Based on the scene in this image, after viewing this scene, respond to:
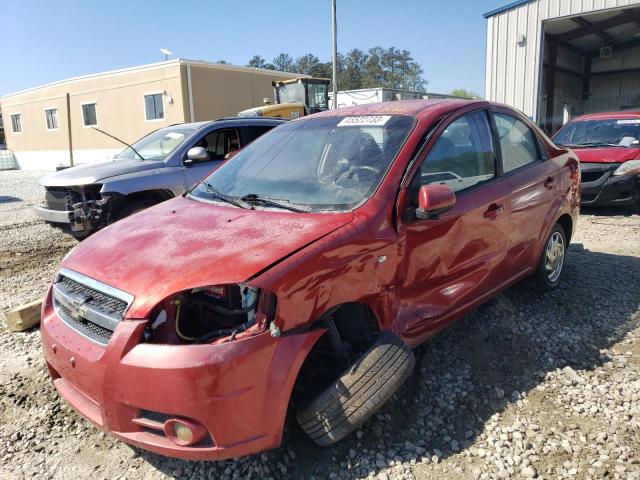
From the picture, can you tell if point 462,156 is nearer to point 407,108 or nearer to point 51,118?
point 407,108

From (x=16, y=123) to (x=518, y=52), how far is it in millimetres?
34316

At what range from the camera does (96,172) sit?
6.38 m

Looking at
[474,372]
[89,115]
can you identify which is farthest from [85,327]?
[89,115]

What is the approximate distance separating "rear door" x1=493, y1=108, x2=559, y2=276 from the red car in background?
4684mm

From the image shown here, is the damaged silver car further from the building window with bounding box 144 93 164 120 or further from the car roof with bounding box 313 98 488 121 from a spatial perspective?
the building window with bounding box 144 93 164 120

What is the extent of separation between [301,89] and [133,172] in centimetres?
1409

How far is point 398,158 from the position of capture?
2957mm

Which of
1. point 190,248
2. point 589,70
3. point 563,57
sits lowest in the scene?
point 190,248

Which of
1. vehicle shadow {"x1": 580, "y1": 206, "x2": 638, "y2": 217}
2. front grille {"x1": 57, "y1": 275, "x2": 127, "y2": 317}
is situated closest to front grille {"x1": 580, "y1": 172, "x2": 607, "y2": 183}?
vehicle shadow {"x1": 580, "y1": 206, "x2": 638, "y2": 217}

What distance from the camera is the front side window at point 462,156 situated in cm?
315

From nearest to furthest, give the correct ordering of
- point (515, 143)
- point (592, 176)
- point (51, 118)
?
point (515, 143) < point (592, 176) < point (51, 118)

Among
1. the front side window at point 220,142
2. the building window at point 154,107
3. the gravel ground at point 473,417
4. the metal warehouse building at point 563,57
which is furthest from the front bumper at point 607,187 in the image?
the building window at point 154,107

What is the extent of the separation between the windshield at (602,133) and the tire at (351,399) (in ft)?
25.9

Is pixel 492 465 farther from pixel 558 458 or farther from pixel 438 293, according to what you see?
→ pixel 438 293
